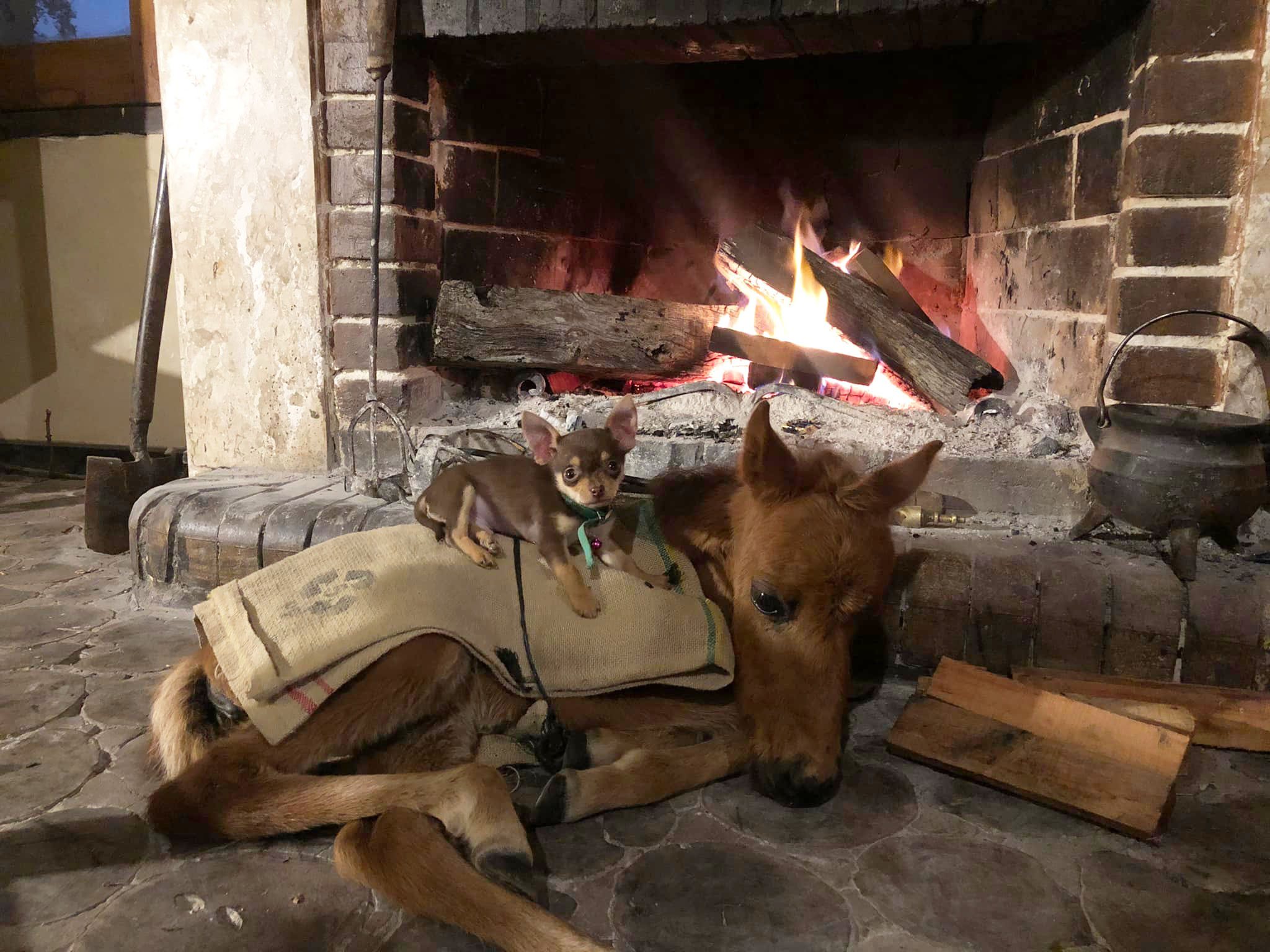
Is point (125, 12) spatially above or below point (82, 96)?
above

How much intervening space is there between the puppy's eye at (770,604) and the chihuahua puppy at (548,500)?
279 millimetres

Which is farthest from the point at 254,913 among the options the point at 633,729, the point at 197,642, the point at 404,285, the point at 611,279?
the point at 611,279

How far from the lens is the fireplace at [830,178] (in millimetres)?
2650

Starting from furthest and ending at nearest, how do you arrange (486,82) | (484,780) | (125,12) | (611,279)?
(125,12) < (611,279) < (486,82) < (484,780)

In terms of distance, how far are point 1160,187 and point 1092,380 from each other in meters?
0.62

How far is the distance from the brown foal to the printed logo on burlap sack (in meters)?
0.15

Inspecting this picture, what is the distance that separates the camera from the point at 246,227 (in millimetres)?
3357

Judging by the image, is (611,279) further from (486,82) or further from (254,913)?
(254,913)

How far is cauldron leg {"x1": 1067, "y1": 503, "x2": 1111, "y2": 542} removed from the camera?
2.69m

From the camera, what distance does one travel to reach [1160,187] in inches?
104

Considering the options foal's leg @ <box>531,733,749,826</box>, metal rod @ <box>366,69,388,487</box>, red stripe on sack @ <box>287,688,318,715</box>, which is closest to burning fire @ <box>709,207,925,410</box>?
metal rod @ <box>366,69,388,487</box>

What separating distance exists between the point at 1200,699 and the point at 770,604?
1.25 metres

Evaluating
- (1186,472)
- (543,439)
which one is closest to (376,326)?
(543,439)

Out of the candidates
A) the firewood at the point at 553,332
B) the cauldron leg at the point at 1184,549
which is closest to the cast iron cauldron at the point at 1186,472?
the cauldron leg at the point at 1184,549
